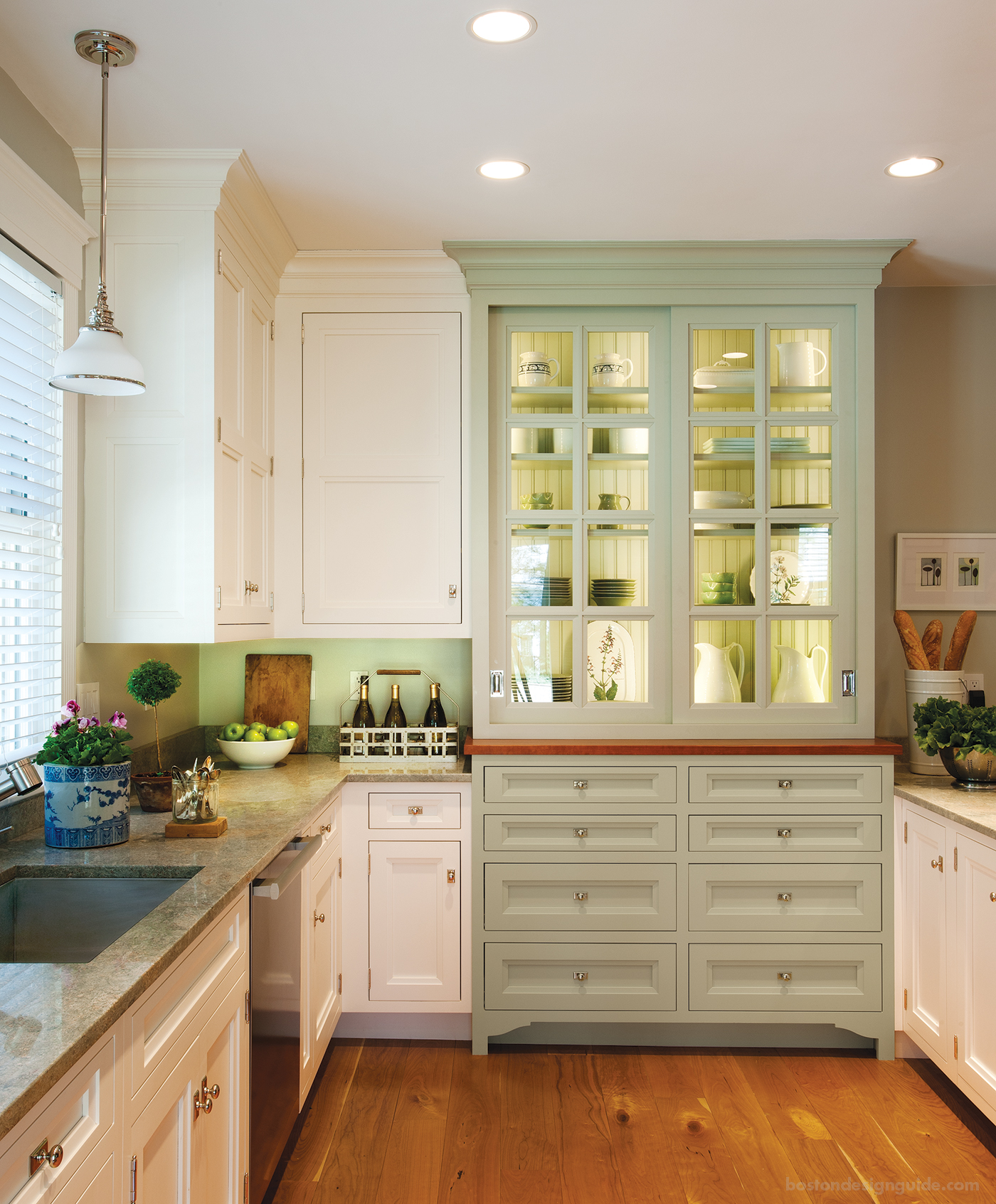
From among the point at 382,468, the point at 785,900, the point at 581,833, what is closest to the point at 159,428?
the point at 382,468

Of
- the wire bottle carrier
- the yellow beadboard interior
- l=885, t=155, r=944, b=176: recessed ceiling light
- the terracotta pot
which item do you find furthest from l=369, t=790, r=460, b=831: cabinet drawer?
l=885, t=155, r=944, b=176: recessed ceiling light

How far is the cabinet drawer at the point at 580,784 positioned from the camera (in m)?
2.83

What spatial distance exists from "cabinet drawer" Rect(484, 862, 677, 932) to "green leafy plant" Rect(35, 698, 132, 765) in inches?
52.0

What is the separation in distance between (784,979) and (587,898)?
27.2 inches

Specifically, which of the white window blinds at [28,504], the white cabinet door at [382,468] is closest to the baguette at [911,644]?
the white cabinet door at [382,468]

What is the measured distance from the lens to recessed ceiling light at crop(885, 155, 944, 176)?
2.33m

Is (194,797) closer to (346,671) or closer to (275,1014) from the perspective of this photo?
(275,1014)

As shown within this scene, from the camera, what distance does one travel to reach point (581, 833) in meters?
2.82

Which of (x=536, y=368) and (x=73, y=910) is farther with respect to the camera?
→ (x=536, y=368)

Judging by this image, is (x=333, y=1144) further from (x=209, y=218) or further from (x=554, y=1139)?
(x=209, y=218)

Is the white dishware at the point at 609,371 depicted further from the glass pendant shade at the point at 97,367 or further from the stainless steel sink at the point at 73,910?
the stainless steel sink at the point at 73,910

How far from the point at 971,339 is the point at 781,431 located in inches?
36.7

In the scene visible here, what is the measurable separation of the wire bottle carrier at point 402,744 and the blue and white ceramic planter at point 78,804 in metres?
1.15

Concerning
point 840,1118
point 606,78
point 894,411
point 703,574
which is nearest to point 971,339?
point 894,411
